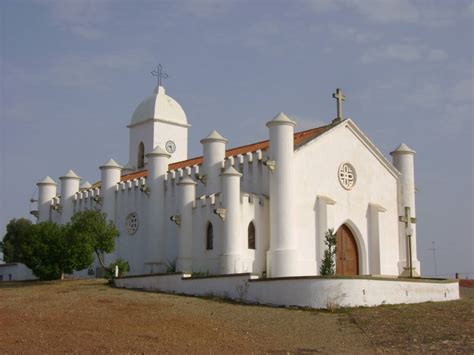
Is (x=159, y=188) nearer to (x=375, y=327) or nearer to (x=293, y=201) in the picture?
(x=293, y=201)

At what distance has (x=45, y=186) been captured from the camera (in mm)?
46844

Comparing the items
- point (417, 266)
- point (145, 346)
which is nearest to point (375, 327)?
point (145, 346)

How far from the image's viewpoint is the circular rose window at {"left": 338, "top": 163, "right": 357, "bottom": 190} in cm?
3472

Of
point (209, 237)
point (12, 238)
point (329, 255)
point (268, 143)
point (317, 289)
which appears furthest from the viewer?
point (12, 238)

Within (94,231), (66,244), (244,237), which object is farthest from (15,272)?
(244,237)

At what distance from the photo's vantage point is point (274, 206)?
3125 cm

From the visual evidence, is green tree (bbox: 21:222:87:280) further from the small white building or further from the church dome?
the church dome

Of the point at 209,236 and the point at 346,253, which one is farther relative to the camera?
the point at 346,253

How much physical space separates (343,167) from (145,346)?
1986 cm

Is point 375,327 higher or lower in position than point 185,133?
lower

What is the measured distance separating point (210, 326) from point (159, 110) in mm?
30736

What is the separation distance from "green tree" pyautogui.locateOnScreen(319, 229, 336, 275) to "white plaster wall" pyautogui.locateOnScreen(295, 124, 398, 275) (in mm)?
718

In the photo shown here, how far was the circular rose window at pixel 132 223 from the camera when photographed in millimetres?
39188

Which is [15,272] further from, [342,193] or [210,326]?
[210,326]
